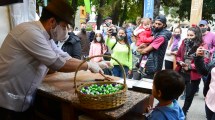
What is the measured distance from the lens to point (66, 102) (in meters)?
1.99

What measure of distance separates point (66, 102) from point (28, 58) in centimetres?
50

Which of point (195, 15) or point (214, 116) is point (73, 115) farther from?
point (195, 15)

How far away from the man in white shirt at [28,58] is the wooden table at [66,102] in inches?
8.8

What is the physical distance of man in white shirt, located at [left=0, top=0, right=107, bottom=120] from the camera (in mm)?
1817

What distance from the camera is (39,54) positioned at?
1.80 meters

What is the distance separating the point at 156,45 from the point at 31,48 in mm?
2638

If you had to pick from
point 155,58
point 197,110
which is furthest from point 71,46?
point 197,110

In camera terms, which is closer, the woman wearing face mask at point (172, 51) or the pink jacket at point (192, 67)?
the pink jacket at point (192, 67)

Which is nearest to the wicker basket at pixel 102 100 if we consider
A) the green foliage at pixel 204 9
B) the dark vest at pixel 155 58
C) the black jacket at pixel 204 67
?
the black jacket at pixel 204 67

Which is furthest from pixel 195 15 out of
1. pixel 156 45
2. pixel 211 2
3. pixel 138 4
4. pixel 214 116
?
pixel 138 4

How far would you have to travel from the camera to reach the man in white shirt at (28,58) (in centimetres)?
182

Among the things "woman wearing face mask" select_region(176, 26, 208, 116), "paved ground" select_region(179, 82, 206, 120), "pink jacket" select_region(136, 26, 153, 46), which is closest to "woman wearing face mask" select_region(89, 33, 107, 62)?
"pink jacket" select_region(136, 26, 153, 46)

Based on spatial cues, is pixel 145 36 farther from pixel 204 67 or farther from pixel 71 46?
pixel 204 67

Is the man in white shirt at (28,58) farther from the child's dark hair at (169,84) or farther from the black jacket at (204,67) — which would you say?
the black jacket at (204,67)
